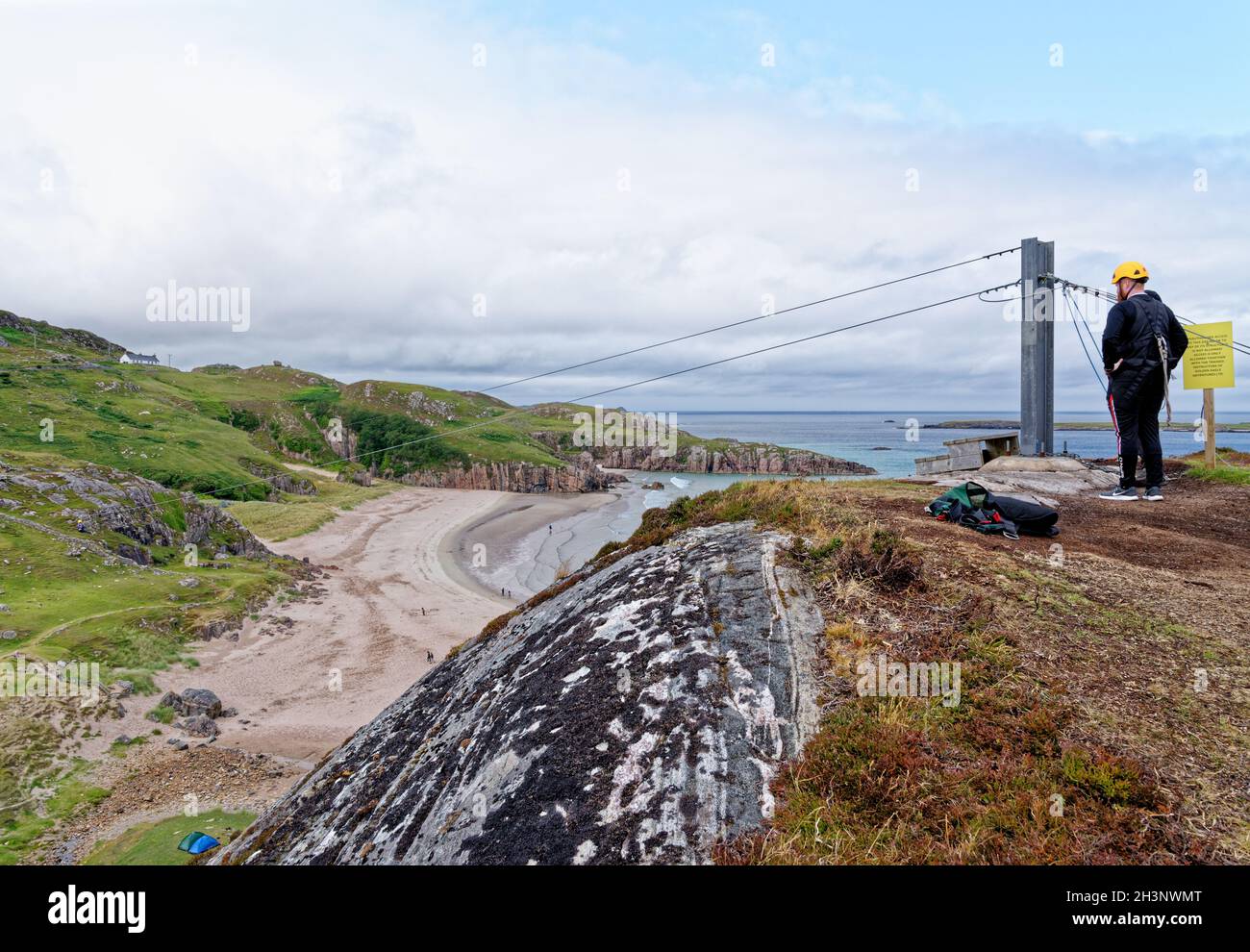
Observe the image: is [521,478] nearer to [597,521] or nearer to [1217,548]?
[597,521]

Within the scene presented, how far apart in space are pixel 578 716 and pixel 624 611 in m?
1.89

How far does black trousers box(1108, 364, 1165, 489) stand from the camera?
11.0 m

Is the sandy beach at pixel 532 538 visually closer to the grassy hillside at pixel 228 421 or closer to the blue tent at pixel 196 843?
the grassy hillside at pixel 228 421

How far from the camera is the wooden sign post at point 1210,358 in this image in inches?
538

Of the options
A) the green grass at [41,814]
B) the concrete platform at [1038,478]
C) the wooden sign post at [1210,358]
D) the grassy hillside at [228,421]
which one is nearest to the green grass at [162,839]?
the green grass at [41,814]

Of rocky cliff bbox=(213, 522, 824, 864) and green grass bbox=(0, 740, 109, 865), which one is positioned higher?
rocky cliff bbox=(213, 522, 824, 864)

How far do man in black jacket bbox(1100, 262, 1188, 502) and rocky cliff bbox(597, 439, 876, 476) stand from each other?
331 feet

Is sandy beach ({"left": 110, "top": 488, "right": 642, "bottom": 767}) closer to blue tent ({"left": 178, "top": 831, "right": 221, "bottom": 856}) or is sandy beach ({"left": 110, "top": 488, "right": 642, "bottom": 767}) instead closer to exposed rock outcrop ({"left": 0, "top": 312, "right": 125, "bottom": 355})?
blue tent ({"left": 178, "top": 831, "right": 221, "bottom": 856})

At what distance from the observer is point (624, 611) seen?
703cm

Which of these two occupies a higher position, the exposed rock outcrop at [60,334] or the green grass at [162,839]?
the exposed rock outcrop at [60,334]

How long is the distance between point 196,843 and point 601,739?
15690 millimetres

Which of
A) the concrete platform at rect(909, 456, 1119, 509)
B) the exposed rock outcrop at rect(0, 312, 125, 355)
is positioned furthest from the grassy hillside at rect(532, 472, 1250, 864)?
the exposed rock outcrop at rect(0, 312, 125, 355)

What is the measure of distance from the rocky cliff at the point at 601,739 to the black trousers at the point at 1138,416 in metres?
8.57
